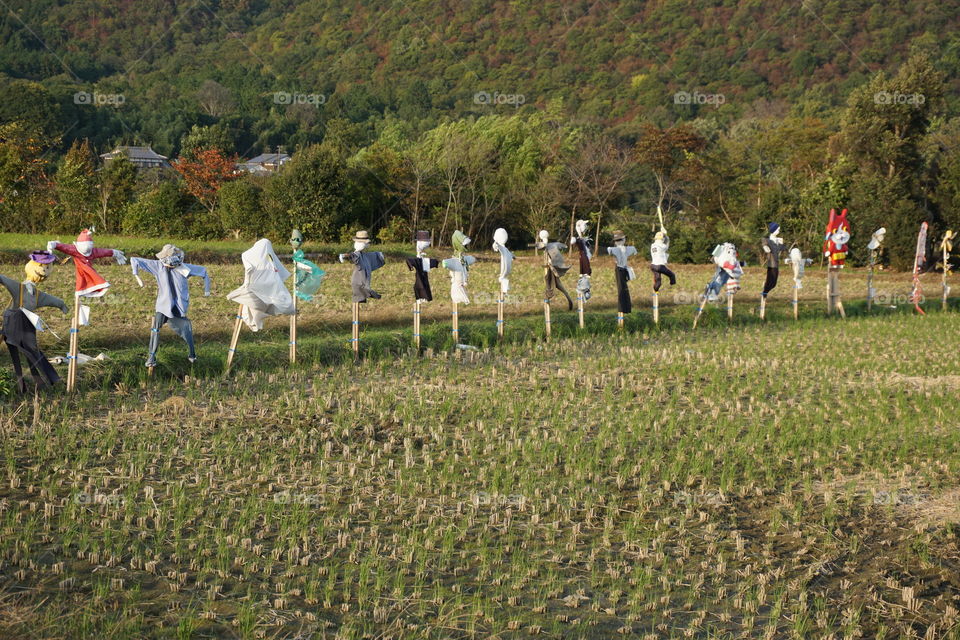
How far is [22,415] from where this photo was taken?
864 cm

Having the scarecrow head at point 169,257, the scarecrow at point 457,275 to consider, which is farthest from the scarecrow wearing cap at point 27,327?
the scarecrow at point 457,275

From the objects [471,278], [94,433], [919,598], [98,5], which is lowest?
[919,598]

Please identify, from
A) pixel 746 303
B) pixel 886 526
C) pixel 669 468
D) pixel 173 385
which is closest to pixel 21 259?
pixel 173 385

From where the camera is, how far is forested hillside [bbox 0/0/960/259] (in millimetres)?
32875

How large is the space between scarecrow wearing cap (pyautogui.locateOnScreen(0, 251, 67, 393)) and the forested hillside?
75.3 ft

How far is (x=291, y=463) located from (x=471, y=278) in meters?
15.2

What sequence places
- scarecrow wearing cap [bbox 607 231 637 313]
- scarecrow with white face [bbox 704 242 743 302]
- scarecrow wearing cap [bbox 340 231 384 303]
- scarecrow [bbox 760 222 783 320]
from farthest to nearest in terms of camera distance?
scarecrow [bbox 760 222 783 320], scarecrow with white face [bbox 704 242 743 302], scarecrow wearing cap [bbox 607 231 637 313], scarecrow wearing cap [bbox 340 231 384 303]

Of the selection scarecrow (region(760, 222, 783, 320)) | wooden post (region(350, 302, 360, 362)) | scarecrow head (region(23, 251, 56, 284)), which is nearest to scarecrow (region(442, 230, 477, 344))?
wooden post (region(350, 302, 360, 362))

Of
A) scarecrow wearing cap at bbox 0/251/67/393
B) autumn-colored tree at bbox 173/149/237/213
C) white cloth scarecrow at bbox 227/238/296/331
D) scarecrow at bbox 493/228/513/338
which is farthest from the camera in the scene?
autumn-colored tree at bbox 173/149/237/213

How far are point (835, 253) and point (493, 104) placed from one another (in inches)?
2052

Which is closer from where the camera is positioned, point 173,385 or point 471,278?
point 173,385

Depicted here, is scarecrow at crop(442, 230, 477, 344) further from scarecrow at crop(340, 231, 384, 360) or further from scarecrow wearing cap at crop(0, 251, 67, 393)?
scarecrow wearing cap at crop(0, 251, 67, 393)

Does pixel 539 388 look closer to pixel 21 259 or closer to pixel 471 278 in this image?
pixel 471 278

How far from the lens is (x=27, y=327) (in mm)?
9250
